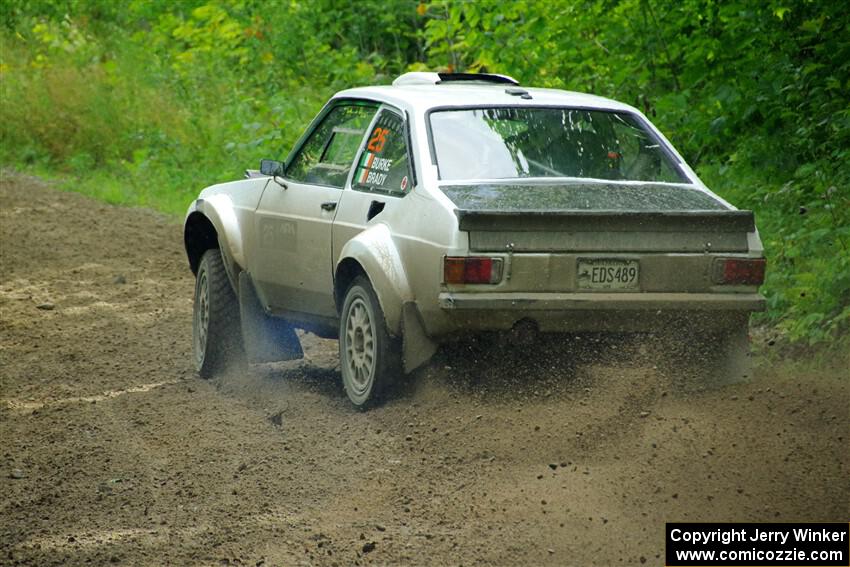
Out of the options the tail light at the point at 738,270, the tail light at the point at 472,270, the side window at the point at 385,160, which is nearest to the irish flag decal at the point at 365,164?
the side window at the point at 385,160

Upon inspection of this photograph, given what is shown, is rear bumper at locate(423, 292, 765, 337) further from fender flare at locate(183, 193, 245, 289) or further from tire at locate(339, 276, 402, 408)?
fender flare at locate(183, 193, 245, 289)

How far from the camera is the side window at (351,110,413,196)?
739 cm

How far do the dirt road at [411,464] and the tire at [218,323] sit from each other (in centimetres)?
15

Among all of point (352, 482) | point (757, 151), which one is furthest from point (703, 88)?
point (352, 482)

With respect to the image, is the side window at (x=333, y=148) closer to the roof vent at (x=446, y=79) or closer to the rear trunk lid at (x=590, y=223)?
the roof vent at (x=446, y=79)

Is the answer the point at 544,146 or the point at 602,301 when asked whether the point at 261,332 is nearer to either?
the point at 544,146

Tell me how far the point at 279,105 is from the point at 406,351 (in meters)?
11.6

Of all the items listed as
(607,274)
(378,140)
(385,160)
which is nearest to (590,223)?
(607,274)

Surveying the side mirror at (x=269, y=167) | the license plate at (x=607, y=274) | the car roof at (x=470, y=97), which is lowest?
the license plate at (x=607, y=274)

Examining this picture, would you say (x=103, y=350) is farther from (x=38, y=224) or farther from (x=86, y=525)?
(x=38, y=224)

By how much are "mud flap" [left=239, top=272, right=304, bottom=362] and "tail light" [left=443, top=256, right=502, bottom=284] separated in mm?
2520

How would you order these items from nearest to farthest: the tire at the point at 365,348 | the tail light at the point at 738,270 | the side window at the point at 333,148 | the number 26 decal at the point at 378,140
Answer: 1. the tail light at the point at 738,270
2. the tire at the point at 365,348
3. the number 26 decal at the point at 378,140
4. the side window at the point at 333,148

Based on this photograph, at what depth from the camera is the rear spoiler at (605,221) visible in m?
6.50

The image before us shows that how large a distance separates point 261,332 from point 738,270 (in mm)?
3302
